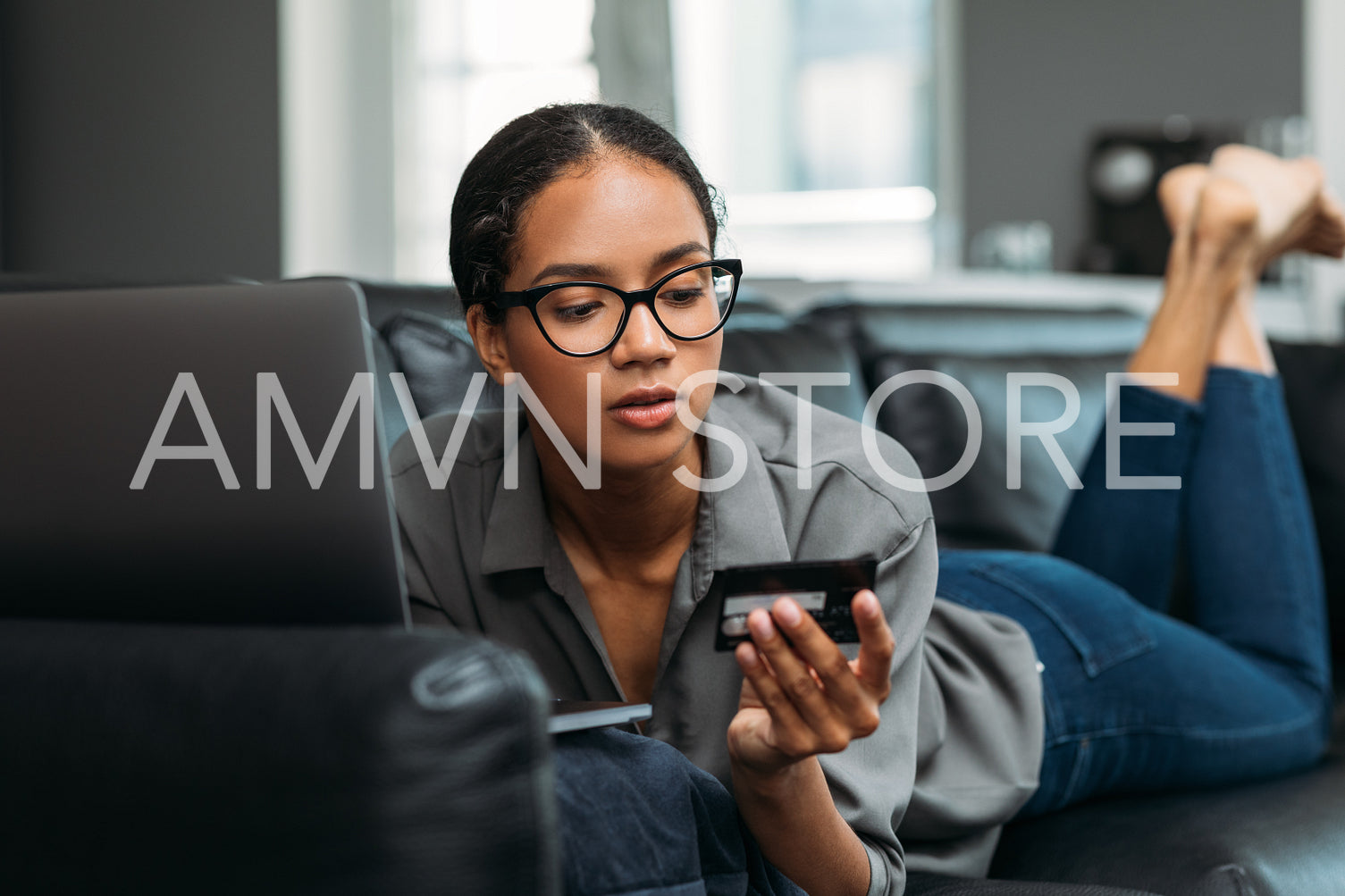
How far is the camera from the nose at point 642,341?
0.89 metres

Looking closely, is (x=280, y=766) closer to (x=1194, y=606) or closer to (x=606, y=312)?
(x=606, y=312)

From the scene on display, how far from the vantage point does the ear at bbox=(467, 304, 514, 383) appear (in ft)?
3.37

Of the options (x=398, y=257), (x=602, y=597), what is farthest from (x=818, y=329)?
(x=398, y=257)

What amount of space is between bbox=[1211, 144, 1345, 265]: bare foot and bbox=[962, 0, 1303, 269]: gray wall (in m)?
2.07

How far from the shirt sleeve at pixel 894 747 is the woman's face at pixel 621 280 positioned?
0.70 feet

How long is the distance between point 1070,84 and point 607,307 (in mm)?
3367

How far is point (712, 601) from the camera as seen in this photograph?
0.98 meters

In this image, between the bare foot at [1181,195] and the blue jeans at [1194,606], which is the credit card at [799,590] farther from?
the bare foot at [1181,195]

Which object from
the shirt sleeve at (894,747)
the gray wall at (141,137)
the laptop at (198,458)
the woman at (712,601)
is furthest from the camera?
the gray wall at (141,137)

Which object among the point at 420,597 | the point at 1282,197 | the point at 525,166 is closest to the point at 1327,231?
the point at 1282,197

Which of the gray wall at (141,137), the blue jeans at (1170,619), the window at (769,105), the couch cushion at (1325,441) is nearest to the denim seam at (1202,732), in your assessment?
the blue jeans at (1170,619)

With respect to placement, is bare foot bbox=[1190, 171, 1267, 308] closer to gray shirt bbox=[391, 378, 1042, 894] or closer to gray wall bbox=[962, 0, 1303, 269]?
gray shirt bbox=[391, 378, 1042, 894]

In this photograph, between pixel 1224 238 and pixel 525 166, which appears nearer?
pixel 525 166

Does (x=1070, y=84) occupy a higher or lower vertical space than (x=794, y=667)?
higher
